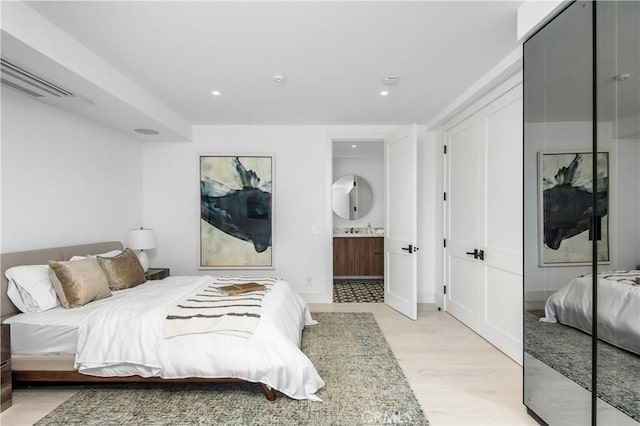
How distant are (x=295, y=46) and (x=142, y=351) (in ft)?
7.99

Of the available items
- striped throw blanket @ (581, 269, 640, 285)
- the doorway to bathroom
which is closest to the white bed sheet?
striped throw blanket @ (581, 269, 640, 285)

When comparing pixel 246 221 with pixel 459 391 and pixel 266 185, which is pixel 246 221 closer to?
pixel 266 185

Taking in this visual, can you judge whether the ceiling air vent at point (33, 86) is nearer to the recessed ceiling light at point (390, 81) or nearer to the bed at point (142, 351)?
the bed at point (142, 351)

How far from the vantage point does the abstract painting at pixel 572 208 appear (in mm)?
1613

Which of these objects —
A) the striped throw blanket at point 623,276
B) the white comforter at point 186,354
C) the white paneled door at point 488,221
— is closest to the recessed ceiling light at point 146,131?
the white comforter at point 186,354

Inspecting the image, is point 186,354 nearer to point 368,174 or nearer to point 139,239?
point 139,239

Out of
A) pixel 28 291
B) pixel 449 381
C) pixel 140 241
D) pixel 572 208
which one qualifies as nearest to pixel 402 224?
pixel 449 381

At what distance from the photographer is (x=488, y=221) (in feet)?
10.9

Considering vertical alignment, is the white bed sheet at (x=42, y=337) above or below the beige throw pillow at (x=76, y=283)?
below

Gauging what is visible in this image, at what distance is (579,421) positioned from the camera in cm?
176

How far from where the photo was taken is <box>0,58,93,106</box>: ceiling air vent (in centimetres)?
230

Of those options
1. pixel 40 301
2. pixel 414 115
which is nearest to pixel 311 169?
pixel 414 115

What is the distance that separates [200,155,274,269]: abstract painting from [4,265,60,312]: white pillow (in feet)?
7.24

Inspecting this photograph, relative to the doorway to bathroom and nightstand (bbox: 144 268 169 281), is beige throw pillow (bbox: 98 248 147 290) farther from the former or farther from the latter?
the doorway to bathroom
